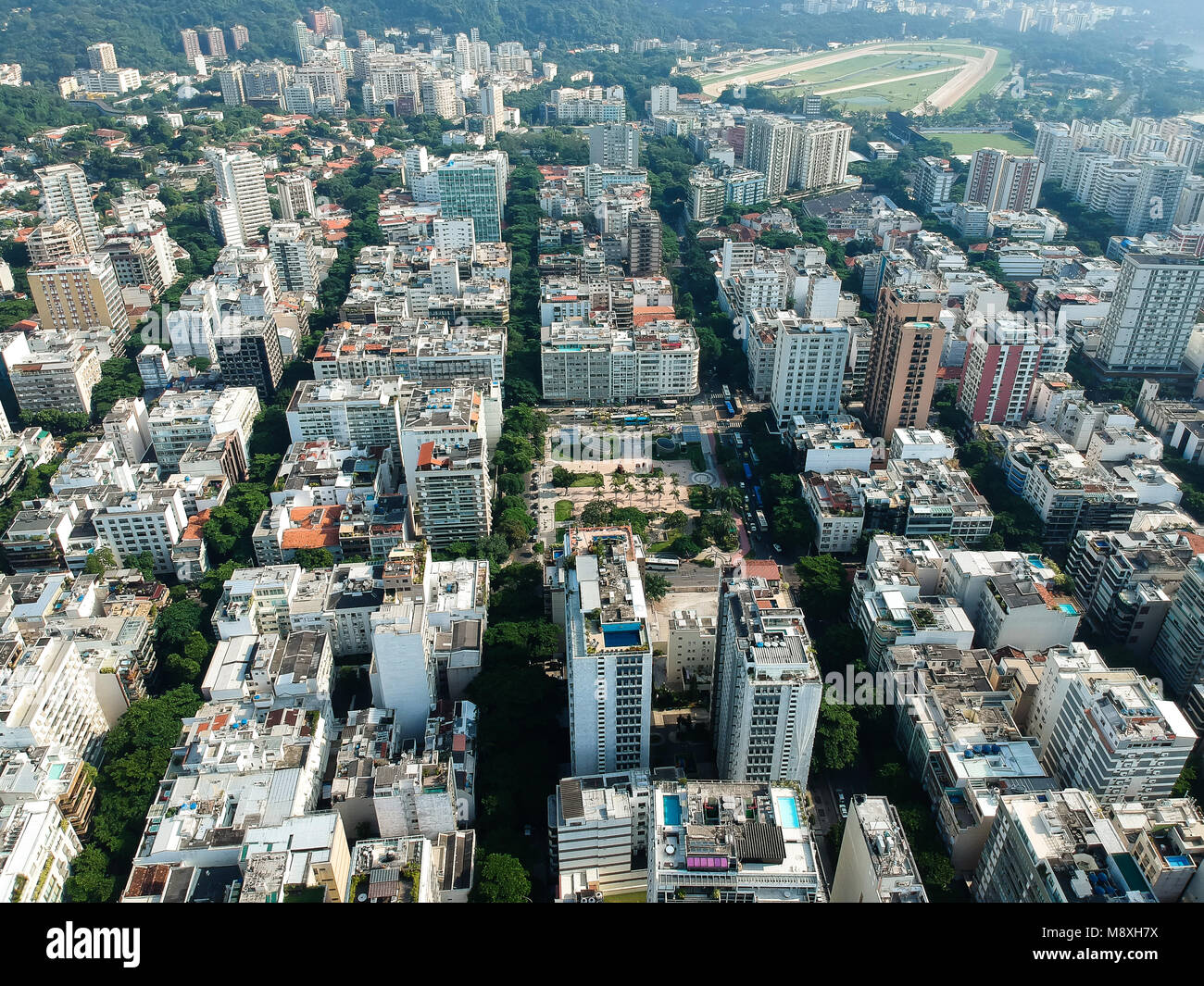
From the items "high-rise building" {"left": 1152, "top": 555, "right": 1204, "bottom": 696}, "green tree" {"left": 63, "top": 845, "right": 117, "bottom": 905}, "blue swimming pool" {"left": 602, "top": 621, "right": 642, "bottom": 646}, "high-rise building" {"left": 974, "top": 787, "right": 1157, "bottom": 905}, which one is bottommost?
"green tree" {"left": 63, "top": 845, "right": 117, "bottom": 905}

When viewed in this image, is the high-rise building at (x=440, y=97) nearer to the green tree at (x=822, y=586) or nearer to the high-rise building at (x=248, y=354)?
the high-rise building at (x=248, y=354)

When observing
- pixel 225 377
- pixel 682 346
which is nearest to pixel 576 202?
pixel 682 346

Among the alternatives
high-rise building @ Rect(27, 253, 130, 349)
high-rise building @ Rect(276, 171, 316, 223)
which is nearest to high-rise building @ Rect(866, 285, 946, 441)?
high-rise building @ Rect(27, 253, 130, 349)

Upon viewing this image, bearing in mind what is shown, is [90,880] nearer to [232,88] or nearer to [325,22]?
[232,88]

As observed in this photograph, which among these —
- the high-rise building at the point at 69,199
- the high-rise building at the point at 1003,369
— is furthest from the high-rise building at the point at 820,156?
the high-rise building at the point at 69,199

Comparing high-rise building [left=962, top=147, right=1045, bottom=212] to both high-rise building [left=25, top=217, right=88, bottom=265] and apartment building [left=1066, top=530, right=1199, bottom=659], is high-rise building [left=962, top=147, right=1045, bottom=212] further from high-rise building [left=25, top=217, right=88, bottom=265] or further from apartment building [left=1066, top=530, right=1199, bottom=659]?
high-rise building [left=25, top=217, right=88, bottom=265]

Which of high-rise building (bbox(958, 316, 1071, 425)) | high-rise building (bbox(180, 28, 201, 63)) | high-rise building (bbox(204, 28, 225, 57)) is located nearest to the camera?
high-rise building (bbox(958, 316, 1071, 425))
